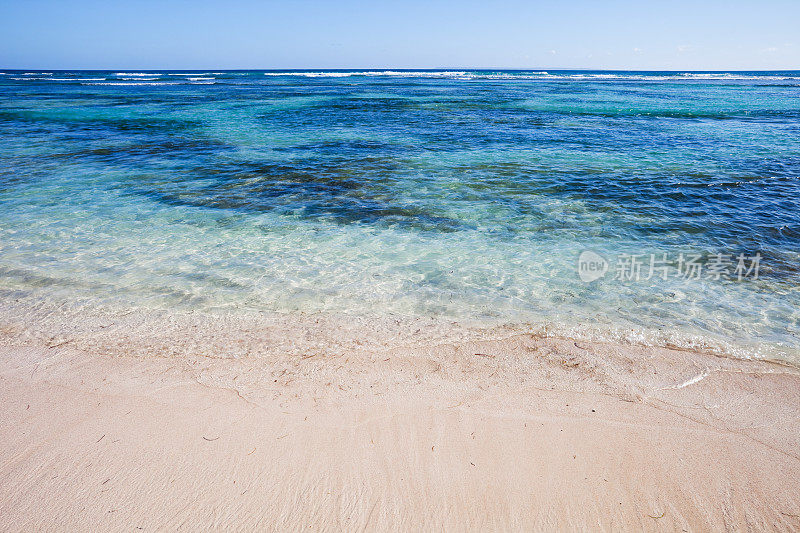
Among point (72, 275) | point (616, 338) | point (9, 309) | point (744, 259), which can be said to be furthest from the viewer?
point (744, 259)

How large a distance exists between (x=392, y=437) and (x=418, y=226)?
18.3 feet

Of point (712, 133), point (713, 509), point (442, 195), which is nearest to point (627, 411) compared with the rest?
point (713, 509)

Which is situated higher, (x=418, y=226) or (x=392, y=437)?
(x=418, y=226)

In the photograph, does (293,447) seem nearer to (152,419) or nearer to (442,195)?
(152,419)

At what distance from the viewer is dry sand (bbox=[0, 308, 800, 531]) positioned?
301cm

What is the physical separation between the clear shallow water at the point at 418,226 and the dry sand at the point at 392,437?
0.98m

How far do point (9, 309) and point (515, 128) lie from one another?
19.8m

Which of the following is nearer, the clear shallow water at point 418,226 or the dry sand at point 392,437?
the dry sand at point 392,437

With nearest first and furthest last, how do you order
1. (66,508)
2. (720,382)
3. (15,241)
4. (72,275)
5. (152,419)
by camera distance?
1. (66,508)
2. (152,419)
3. (720,382)
4. (72,275)
5. (15,241)

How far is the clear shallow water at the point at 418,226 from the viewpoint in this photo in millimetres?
5910

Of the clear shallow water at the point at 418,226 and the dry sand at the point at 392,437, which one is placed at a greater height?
the clear shallow water at the point at 418,226

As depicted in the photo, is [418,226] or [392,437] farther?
[418,226]

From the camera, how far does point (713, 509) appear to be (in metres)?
3.06

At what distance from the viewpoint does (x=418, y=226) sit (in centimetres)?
868
